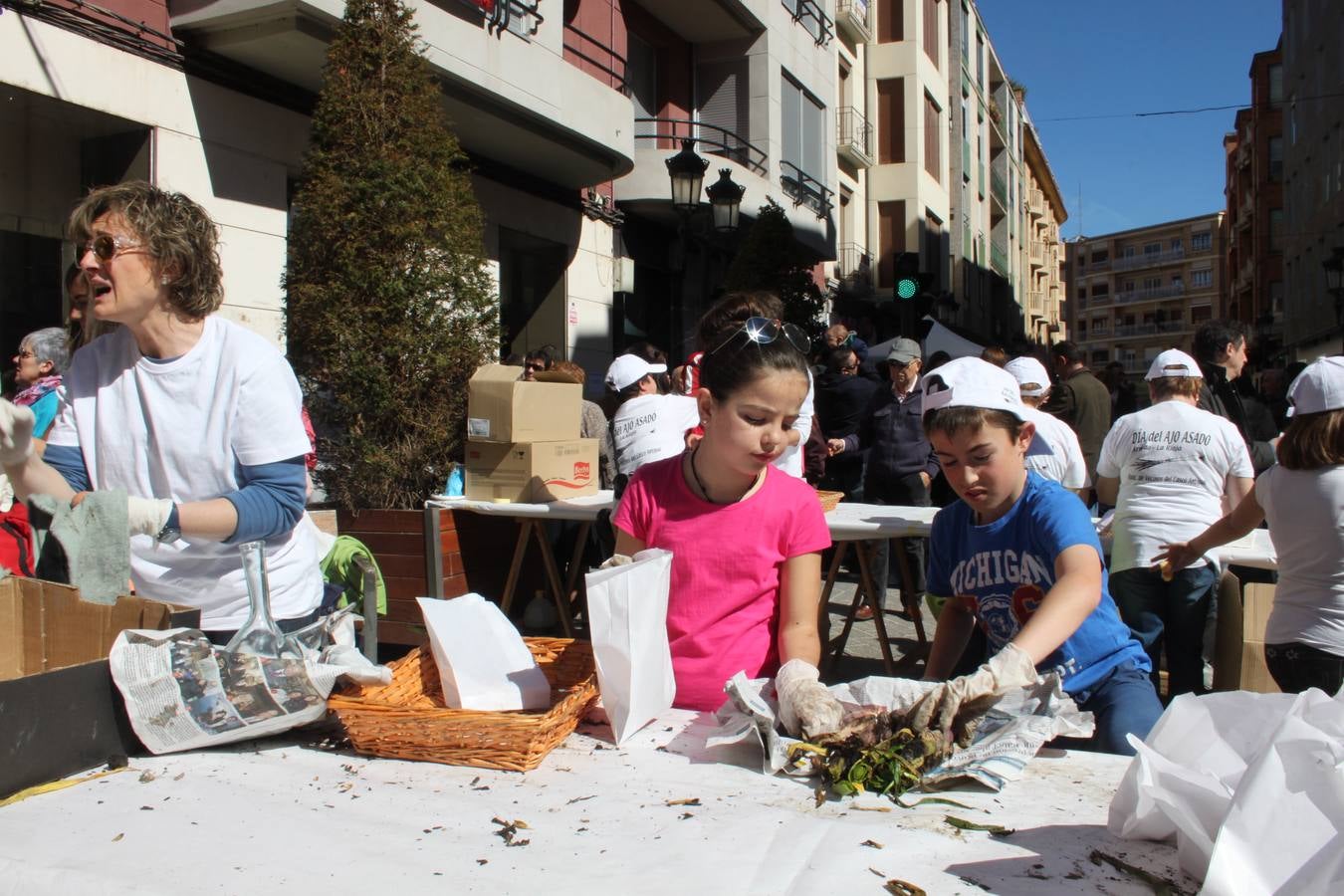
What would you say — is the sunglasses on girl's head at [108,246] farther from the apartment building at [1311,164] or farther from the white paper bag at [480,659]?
the apartment building at [1311,164]

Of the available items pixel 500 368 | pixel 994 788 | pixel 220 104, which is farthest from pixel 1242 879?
pixel 220 104

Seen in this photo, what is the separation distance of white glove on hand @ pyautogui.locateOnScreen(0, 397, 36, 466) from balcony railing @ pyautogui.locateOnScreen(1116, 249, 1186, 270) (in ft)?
404

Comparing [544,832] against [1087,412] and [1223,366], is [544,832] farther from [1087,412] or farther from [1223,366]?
[1087,412]

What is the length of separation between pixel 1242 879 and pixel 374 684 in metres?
1.45

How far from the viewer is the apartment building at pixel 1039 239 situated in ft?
200

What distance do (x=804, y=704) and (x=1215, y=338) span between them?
185 inches

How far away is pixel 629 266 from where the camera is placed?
47.1 feet

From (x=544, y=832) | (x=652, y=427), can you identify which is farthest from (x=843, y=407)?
(x=544, y=832)

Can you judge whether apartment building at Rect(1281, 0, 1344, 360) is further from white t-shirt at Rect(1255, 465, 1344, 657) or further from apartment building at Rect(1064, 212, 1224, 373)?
apartment building at Rect(1064, 212, 1224, 373)

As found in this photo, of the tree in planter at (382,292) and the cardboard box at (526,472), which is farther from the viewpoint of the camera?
the tree in planter at (382,292)

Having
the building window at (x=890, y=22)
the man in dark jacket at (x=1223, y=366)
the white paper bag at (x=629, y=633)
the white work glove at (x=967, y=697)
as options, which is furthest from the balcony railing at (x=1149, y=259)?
the white paper bag at (x=629, y=633)

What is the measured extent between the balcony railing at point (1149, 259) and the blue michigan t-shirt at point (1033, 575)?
399 ft

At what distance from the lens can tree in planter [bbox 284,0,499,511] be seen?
6367 mm

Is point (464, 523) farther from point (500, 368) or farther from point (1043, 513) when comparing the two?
point (1043, 513)
